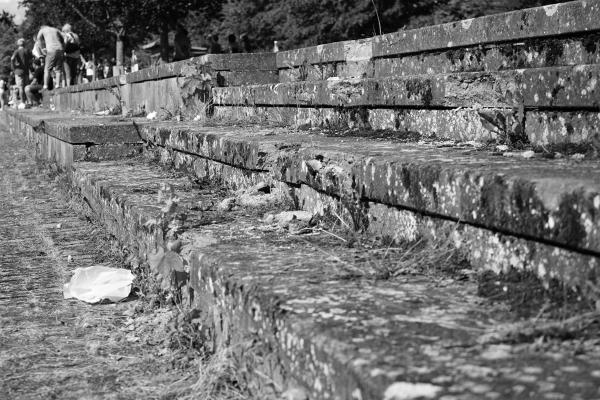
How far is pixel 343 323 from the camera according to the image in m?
1.99

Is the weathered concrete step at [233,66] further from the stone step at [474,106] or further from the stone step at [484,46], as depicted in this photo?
the stone step at [474,106]

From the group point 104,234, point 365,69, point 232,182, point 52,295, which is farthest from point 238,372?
point 365,69

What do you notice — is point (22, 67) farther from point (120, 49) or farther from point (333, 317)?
point (333, 317)

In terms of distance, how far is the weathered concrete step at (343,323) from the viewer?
5.34ft

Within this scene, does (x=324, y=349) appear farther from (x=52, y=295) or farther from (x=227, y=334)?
(x=52, y=295)

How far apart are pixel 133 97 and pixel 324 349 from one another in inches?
380

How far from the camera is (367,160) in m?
3.02

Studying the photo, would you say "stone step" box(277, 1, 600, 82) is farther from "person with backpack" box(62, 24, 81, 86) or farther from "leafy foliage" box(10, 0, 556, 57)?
"leafy foliage" box(10, 0, 556, 57)

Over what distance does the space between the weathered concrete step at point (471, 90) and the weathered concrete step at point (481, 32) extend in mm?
739

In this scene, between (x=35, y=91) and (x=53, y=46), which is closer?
(x=53, y=46)

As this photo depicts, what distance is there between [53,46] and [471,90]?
17.7 m

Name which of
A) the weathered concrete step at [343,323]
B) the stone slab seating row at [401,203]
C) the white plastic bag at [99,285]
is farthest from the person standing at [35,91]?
the weathered concrete step at [343,323]

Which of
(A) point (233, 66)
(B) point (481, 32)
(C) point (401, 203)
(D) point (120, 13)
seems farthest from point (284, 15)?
(C) point (401, 203)

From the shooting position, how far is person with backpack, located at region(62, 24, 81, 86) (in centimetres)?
2080
